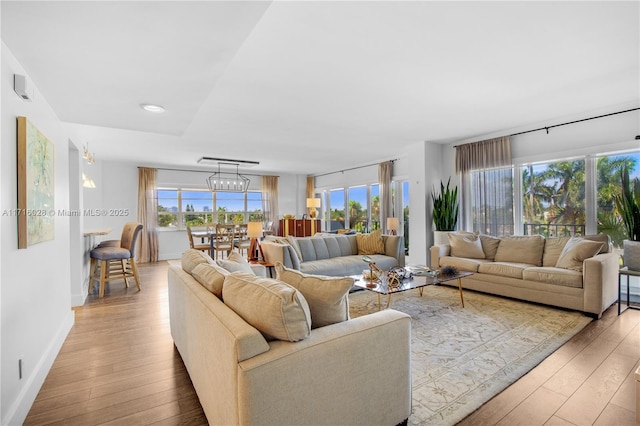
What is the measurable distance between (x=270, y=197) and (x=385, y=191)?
3852 millimetres

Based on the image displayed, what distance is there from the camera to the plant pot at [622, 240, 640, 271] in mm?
3328

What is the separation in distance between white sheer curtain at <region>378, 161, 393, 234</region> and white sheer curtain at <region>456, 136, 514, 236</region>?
1787mm

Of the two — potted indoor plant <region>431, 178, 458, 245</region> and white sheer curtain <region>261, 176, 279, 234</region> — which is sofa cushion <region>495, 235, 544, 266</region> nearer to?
potted indoor plant <region>431, 178, 458, 245</region>

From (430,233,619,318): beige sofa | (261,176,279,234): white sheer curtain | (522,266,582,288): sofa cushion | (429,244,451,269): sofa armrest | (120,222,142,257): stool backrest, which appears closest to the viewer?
(430,233,619,318): beige sofa

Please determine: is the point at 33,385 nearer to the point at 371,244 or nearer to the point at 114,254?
the point at 114,254

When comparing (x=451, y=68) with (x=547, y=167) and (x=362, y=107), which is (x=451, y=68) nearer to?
(x=362, y=107)

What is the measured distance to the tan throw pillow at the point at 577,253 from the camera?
137 inches

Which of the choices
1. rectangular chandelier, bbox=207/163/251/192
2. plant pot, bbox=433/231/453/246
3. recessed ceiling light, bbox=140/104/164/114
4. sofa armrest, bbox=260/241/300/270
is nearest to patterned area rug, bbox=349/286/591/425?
sofa armrest, bbox=260/241/300/270

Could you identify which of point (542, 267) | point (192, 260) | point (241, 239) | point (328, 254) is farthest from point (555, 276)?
point (241, 239)

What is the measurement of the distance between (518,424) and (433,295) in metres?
2.51

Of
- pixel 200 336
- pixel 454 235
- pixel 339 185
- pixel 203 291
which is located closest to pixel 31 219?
pixel 203 291

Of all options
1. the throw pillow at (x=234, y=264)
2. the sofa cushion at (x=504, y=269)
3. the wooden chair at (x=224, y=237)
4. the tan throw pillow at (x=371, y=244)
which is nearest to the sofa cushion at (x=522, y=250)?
the sofa cushion at (x=504, y=269)

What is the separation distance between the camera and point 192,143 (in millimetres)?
5586

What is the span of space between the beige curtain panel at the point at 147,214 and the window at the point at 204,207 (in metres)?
0.31
